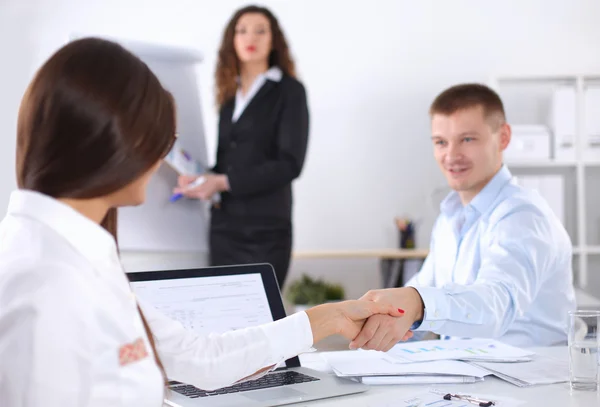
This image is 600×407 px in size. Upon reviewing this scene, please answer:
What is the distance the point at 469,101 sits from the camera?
2160mm

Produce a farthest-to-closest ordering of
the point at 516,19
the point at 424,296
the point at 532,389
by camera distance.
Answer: the point at 516,19 → the point at 424,296 → the point at 532,389

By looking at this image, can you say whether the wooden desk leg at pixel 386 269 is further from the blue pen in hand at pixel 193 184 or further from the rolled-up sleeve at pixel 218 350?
the rolled-up sleeve at pixel 218 350

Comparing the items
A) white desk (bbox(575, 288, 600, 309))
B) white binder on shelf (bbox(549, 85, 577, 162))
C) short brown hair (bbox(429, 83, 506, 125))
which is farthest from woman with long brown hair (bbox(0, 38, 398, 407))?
white binder on shelf (bbox(549, 85, 577, 162))

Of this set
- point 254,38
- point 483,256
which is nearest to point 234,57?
point 254,38

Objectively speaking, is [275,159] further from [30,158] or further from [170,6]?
[30,158]

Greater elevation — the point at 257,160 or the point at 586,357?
the point at 257,160

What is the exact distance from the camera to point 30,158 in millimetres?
798

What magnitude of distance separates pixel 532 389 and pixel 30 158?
2.90 feet

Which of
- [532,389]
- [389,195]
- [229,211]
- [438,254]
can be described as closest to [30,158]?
[532,389]

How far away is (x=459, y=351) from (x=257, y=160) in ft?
4.90

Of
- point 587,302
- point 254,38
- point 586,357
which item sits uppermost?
point 254,38

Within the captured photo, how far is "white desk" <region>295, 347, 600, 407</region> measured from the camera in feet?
3.92

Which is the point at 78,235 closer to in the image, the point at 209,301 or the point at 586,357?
the point at 209,301

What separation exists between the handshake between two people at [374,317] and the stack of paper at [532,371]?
0.52 ft
